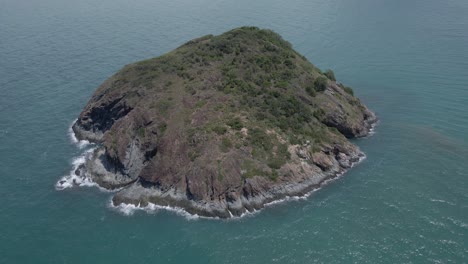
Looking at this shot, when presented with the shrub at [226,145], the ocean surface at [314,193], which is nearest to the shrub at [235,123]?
the shrub at [226,145]

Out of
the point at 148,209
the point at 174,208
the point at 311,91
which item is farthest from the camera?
the point at 311,91

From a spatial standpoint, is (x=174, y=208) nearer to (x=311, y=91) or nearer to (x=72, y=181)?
(x=72, y=181)

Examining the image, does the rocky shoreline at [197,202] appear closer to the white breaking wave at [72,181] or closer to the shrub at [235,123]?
the white breaking wave at [72,181]

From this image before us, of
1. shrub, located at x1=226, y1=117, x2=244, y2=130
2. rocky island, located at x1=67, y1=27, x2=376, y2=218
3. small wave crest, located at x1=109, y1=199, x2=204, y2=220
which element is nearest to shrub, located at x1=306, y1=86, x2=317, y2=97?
rocky island, located at x1=67, y1=27, x2=376, y2=218

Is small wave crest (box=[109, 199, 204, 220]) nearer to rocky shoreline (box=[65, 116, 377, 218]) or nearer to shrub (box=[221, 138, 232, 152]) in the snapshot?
rocky shoreline (box=[65, 116, 377, 218])

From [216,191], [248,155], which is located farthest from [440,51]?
[216,191]

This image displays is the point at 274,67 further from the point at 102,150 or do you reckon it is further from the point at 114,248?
the point at 114,248

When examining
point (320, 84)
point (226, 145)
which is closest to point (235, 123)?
point (226, 145)
